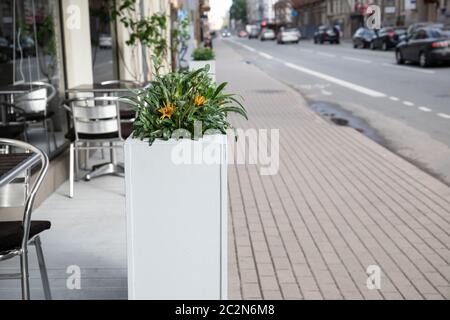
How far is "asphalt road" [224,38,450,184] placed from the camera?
935 cm

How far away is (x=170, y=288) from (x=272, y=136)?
7.25m

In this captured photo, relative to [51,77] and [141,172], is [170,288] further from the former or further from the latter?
[51,77]

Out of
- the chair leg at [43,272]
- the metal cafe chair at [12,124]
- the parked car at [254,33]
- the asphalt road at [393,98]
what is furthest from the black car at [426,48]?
the parked car at [254,33]

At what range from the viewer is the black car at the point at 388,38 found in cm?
3628

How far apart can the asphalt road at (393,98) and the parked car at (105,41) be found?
4603 mm

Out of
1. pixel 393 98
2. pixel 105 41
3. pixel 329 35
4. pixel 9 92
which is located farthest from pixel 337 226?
pixel 329 35

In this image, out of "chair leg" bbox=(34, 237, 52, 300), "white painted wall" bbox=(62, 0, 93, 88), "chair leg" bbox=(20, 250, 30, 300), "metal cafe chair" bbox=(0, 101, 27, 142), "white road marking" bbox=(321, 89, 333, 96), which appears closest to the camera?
"chair leg" bbox=(20, 250, 30, 300)

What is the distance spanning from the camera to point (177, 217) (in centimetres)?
311

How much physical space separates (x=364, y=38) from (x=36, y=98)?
3666cm

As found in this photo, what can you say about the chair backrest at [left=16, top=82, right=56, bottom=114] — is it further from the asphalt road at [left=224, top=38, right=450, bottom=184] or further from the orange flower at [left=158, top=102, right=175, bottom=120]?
the asphalt road at [left=224, top=38, right=450, bottom=184]

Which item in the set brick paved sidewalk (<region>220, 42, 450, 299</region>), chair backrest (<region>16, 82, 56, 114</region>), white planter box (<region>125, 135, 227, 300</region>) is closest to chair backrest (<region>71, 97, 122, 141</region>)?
chair backrest (<region>16, 82, 56, 114</region>)

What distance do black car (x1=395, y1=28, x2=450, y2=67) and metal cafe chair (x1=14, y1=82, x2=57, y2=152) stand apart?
1767 centimetres

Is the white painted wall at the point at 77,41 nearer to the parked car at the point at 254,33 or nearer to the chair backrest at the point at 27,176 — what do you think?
the chair backrest at the point at 27,176
